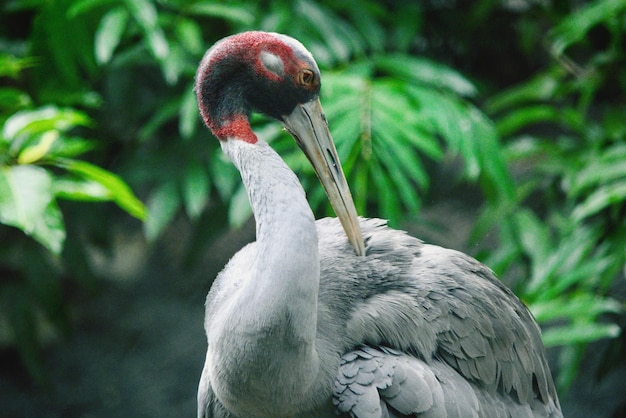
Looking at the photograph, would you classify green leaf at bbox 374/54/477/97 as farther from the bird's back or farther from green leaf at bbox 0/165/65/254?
green leaf at bbox 0/165/65/254

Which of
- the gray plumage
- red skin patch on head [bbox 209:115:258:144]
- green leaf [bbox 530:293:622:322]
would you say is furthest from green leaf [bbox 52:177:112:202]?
green leaf [bbox 530:293:622:322]

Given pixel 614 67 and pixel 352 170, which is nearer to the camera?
pixel 352 170

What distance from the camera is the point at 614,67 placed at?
4180 millimetres

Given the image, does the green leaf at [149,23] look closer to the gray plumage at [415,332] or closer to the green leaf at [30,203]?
the green leaf at [30,203]

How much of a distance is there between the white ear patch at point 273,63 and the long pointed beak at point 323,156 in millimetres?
102

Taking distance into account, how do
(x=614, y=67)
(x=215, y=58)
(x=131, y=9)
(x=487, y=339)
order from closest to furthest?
(x=215, y=58)
(x=487, y=339)
(x=131, y=9)
(x=614, y=67)

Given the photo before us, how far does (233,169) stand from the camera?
12.4ft

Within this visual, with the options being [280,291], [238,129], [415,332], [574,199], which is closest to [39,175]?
[238,129]

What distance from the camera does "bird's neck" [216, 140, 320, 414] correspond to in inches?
75.2

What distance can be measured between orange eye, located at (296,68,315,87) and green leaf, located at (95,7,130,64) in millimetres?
1569

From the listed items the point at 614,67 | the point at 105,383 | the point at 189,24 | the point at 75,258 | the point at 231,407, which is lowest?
the point at 105,383

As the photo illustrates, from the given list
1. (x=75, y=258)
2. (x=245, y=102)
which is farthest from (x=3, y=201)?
(x=75, y=258)

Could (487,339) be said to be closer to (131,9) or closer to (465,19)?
(131,9)

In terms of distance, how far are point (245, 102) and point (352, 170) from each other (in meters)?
1.38
